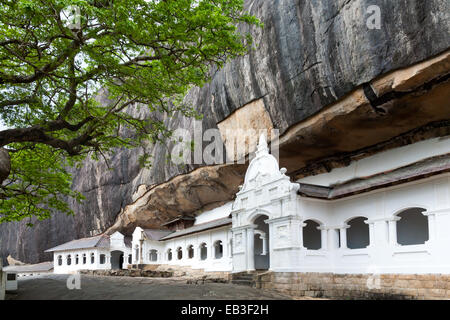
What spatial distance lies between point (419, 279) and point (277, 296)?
4.71 meters

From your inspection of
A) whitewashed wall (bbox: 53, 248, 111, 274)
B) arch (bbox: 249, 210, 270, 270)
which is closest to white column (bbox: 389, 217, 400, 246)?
arch (bbox: 249, 210, 270, 270)

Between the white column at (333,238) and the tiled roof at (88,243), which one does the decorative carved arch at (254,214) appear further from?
the tiled roof at (88,243)

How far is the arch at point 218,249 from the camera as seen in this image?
27.6 metres

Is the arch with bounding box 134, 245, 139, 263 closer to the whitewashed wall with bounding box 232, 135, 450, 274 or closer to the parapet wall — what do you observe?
the whitewashed wall with bounding box 232, 135, 450, 274

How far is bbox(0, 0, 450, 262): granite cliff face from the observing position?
46.3ft

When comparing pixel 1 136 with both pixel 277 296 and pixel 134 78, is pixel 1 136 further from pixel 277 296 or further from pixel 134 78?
pixel 277 296

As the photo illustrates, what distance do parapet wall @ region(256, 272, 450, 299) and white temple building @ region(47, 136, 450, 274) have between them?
25 centimetres

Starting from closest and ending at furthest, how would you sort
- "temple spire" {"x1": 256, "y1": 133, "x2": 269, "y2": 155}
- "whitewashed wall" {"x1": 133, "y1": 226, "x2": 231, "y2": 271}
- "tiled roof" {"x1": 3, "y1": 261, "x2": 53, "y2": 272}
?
"temple spire" {"x1": 256, "y1": 133, "x2": 269, "y2": 155}, "whitewashed wall" {"x1": 133, "y1": 226, "x2": 231, "y2": 271}, "tiled roof" {"x1": 3, "y1": 261, "x2": 53, "y2": 272}

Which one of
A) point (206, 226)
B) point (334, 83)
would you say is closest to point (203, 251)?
point (206, 226)

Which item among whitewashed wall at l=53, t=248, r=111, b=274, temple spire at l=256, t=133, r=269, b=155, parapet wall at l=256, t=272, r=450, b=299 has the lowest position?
whitewashed wall at l=53, t=248, r=111, b=274

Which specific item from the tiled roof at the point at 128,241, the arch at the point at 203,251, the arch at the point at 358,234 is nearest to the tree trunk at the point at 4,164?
the arch at the point at 358,234

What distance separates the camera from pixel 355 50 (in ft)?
50.5

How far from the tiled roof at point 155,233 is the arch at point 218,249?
26.2ft

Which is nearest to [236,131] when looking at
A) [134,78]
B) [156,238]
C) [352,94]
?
[352,94]
